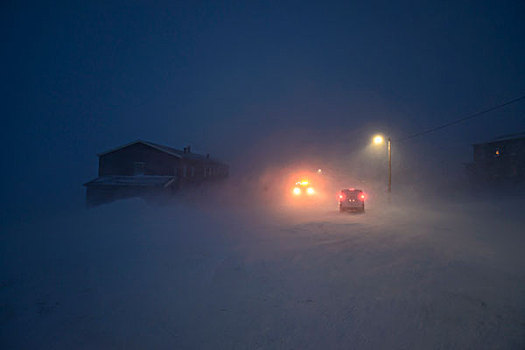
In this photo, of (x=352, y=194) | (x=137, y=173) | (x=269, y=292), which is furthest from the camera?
(x=137, y=173)

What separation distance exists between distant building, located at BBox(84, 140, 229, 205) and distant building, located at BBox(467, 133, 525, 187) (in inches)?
1663

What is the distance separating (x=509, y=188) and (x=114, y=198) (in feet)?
150

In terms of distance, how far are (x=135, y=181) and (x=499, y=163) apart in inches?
1892

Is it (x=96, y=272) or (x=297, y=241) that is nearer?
(x=96, y=272)

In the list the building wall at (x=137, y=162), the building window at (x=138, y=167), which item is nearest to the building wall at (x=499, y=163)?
the building wall at (x=137, y=162)

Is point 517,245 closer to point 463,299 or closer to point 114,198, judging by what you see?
point 463,299

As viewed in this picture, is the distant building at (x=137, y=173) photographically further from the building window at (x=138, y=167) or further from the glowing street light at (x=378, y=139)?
the glowing street light at (x=378, y=139)

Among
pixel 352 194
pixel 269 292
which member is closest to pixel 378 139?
pixel 352 194

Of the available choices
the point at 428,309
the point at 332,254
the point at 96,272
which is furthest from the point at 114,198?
the point at 428,309

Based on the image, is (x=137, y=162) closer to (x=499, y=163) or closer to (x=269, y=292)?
(x=269, y=292)

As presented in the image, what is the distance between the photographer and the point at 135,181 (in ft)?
80.0

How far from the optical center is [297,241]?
984cm

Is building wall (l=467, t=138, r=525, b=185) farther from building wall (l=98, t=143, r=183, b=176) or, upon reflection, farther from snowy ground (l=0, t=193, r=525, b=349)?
building wall (l=98, t=143, r=183, b=176)

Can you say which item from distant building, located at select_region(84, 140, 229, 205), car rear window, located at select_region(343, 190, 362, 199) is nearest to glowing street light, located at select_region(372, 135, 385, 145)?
car rear window, located at select_region(343, 190, 362, 199)
